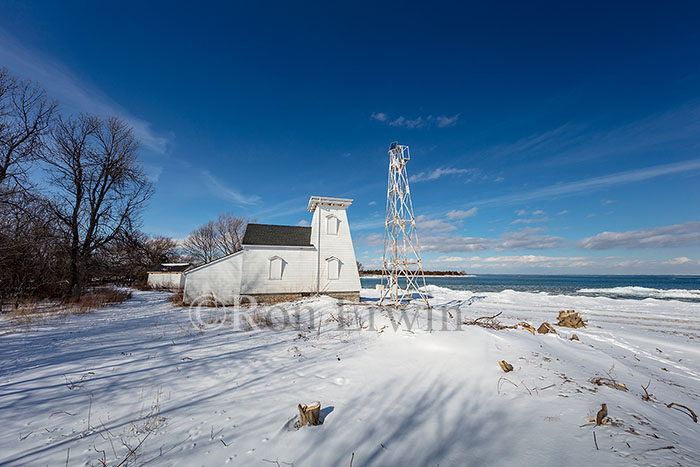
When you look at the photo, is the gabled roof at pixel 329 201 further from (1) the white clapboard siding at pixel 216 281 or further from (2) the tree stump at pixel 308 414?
(2) the tree stump at pixel 308 414

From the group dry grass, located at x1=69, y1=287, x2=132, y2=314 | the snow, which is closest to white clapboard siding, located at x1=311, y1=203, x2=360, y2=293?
dry grass, located at x1=69, y1=287, x2=132, y2=314

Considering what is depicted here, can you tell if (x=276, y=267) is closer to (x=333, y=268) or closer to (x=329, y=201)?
(x=333, y=268)

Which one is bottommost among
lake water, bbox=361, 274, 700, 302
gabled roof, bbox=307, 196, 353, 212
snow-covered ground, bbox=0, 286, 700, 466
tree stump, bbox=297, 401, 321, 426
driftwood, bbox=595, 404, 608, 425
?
lake water, bbox=361, 274, 700, 302

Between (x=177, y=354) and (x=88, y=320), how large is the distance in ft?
28.4

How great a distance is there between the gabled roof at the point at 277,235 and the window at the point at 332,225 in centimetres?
197

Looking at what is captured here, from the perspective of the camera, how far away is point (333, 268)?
20.2 meters

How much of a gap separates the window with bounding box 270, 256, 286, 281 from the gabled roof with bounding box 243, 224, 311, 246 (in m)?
1.20

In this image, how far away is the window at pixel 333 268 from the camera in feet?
66.0

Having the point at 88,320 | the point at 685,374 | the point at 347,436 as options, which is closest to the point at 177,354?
the point at 347,436

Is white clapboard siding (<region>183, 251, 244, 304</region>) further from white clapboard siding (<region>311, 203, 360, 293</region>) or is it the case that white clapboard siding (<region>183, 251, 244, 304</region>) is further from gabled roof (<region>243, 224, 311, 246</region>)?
white clapboard siding (<region>311, 203, 360, 293</region>)

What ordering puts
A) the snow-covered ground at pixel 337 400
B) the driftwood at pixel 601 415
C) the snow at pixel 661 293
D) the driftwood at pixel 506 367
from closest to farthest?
the snow-covered ground at pixel 337 400 → the driftwood at pixel 601 415 → the driftwood at pixel 506 367 → the snow at pixel 661 293

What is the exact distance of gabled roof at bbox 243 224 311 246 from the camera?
19.7 metres

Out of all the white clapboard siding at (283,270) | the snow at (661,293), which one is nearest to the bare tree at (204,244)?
the white clapboard siding at (283,270)

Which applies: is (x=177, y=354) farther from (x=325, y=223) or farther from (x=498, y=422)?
(x=325, y=223)
